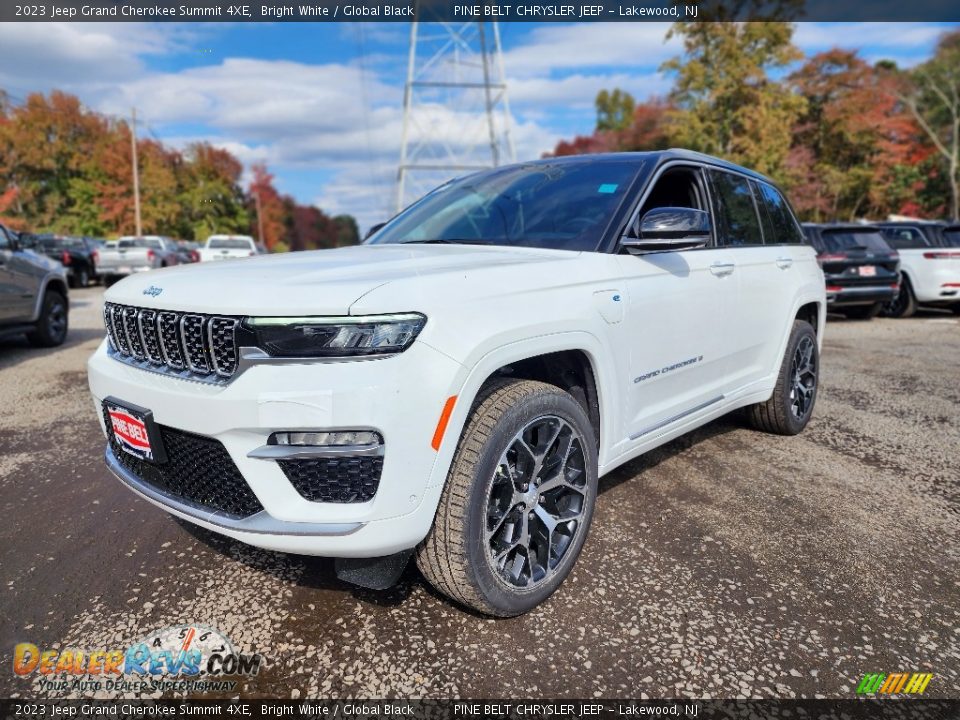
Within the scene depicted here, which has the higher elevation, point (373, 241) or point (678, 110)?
point (678, 110)

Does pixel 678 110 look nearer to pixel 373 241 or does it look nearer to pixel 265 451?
pixel 373 241

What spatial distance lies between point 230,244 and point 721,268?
23.9 metres

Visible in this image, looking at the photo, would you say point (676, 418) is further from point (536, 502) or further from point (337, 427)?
point (337, 427)

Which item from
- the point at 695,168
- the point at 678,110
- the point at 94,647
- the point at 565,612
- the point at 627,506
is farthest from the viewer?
the point at 678,110

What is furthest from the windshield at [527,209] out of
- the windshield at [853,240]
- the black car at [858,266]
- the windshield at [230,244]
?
the windshield at [230,244]

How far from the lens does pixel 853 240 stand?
10.6m

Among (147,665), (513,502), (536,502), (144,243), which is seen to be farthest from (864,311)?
(144,243)

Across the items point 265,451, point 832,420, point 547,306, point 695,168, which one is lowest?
point 832,420

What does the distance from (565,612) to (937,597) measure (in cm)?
141

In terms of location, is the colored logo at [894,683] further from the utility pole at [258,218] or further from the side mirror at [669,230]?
the utility pole at [258,218]

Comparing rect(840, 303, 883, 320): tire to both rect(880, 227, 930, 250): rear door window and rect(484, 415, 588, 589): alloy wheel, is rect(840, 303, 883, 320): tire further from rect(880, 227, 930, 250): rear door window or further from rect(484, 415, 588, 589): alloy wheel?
rect(484, 415, 588, 589): alloy wheel

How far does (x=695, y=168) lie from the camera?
3453 millimetres

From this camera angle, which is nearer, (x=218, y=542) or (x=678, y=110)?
(x=218, y=542)

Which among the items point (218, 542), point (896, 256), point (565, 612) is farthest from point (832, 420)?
point (896, 256)
